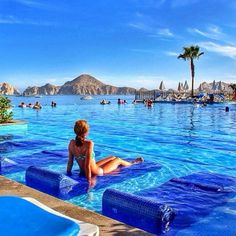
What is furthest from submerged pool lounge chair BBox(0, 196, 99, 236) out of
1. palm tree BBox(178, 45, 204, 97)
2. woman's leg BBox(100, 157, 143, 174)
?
palm tree BBox(178, 45, 204, 97)

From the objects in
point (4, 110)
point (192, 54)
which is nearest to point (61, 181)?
point (4, 110)

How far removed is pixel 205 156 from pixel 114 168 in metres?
4.35

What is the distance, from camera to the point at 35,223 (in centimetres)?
372

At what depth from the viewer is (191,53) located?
66.2m

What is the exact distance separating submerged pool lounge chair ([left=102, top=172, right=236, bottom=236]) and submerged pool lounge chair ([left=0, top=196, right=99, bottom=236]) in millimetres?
1365

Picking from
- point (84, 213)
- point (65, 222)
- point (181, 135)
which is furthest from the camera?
point (181, 135)

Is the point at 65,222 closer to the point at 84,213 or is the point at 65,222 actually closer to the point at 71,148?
the point at 84,213

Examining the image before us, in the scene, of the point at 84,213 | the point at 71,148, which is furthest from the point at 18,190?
the point at 71,148

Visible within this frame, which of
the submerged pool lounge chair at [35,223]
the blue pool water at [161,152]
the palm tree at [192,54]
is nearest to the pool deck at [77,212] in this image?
the submerged pool lounge chair at [35,223]

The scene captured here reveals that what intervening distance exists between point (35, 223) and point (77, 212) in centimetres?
97

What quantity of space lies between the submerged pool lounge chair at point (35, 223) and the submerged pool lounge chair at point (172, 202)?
4.48 ft

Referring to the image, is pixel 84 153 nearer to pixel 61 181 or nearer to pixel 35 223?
pixel 61 181

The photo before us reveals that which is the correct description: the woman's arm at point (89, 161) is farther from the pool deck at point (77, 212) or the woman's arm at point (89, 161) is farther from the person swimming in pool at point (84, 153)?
the pool deck at point (77, 212)

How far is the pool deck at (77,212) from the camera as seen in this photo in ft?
13.1
